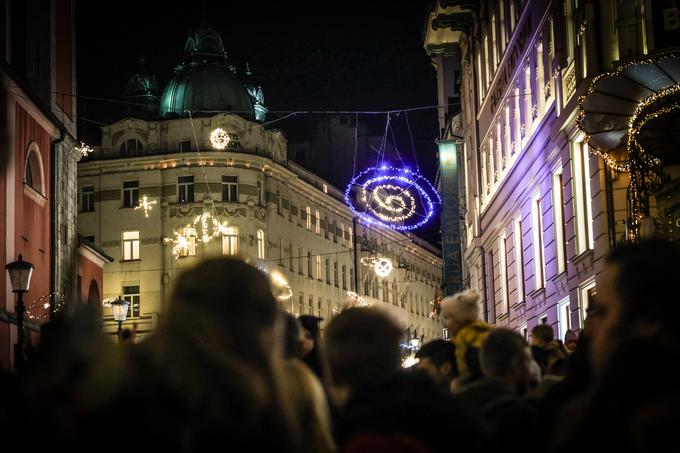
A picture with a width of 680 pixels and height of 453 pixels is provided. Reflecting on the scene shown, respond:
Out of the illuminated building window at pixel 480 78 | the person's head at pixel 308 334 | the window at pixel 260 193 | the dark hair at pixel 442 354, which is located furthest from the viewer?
the window at pixel 260 193

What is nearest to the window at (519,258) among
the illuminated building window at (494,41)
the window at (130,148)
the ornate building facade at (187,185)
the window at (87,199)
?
the illuminated building window at (494,41)

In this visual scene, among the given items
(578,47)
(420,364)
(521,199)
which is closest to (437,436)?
(420,364)

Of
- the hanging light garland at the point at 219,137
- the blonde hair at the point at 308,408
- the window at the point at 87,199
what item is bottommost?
the blonde hair at the point at 308,408

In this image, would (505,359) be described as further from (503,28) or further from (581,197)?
(503,28)

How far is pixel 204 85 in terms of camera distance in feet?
233

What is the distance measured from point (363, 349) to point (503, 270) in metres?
32.3

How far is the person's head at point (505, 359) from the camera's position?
632 cm

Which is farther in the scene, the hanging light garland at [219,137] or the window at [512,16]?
the hanging light garland at [219,137]

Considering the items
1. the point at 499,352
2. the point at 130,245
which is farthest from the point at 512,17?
the point at 130,245

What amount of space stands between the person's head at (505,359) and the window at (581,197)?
17.2 meters

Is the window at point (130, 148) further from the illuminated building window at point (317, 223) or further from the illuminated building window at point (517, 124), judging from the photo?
the illuminated building window at point (517, 124)

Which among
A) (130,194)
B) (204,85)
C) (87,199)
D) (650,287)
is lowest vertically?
(650,287)

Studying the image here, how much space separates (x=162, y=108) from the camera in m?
71.3

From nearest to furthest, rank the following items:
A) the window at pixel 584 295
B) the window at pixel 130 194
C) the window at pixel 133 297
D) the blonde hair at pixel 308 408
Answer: the blonde hair at pixel 308 408 → the window at pixel 584 295 → the window at pixel 133 297 → the window at pixel 130 194
